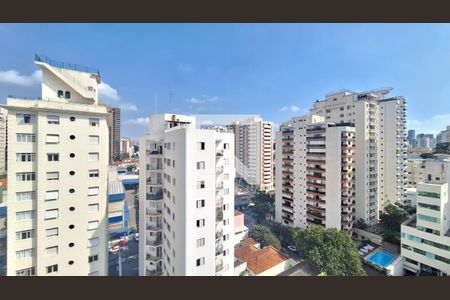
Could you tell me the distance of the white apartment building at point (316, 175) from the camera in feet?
37.7

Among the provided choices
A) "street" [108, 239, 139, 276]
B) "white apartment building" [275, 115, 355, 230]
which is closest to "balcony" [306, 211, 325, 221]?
"white apartment building" [275, 115, 355, 230]

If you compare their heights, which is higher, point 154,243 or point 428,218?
point 428,218

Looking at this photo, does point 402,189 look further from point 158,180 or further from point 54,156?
point 54,156

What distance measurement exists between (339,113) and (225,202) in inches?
509

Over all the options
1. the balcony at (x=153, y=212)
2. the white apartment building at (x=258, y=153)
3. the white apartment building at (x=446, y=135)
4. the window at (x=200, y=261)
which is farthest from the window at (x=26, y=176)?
the white apartment building at (x=446, y=135)

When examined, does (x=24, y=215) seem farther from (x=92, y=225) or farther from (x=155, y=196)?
(x=155, y=196)

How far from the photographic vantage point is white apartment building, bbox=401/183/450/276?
782 centimetres

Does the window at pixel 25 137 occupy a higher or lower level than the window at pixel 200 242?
higher

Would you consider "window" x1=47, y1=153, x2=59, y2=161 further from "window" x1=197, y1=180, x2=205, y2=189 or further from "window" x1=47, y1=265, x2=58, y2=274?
"window" x1=197, y1=180, x2=205, y2=189

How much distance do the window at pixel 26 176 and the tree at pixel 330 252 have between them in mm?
9737

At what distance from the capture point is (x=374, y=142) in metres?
13.4

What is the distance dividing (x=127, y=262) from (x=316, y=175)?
38.9ft

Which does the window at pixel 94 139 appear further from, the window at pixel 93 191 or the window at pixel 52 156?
the window at pixel 93 191

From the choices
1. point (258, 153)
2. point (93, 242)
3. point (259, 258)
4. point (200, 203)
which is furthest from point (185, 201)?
point (258, 153)
